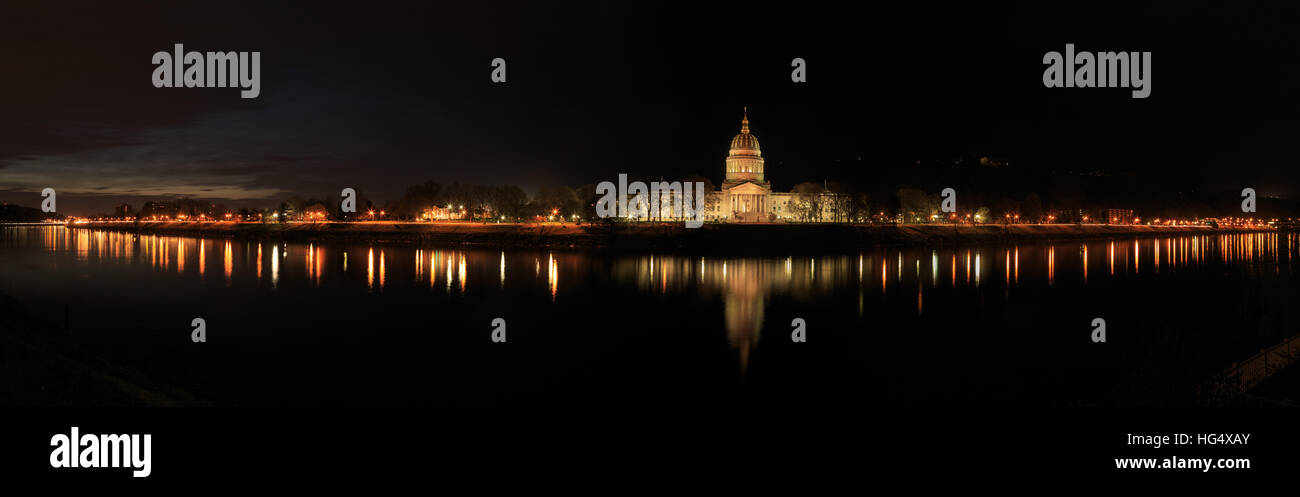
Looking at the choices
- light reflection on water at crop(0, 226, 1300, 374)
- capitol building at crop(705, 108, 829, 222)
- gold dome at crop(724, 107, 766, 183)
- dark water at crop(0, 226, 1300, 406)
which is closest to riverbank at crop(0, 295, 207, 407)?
dark water at crop(0, 226, 1300, 406)

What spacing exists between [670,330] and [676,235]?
60088 millimetres

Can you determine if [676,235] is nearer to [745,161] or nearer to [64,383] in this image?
[745,161]

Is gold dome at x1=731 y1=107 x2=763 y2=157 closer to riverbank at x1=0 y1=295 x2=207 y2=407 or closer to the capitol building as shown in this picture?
the capitol building

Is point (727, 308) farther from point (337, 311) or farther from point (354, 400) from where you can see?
point (354, 400)

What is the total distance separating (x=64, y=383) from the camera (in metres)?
12.8

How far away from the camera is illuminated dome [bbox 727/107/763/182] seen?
14762 centimetres

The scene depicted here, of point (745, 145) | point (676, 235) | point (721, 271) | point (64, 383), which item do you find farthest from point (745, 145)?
point (64, 383)

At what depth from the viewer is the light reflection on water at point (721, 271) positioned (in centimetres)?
4569

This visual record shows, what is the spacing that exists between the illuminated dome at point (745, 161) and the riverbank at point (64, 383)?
438 feet

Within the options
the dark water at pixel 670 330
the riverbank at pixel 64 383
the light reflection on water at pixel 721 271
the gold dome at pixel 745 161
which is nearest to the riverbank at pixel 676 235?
the light reflection on water at pixel 721 271
